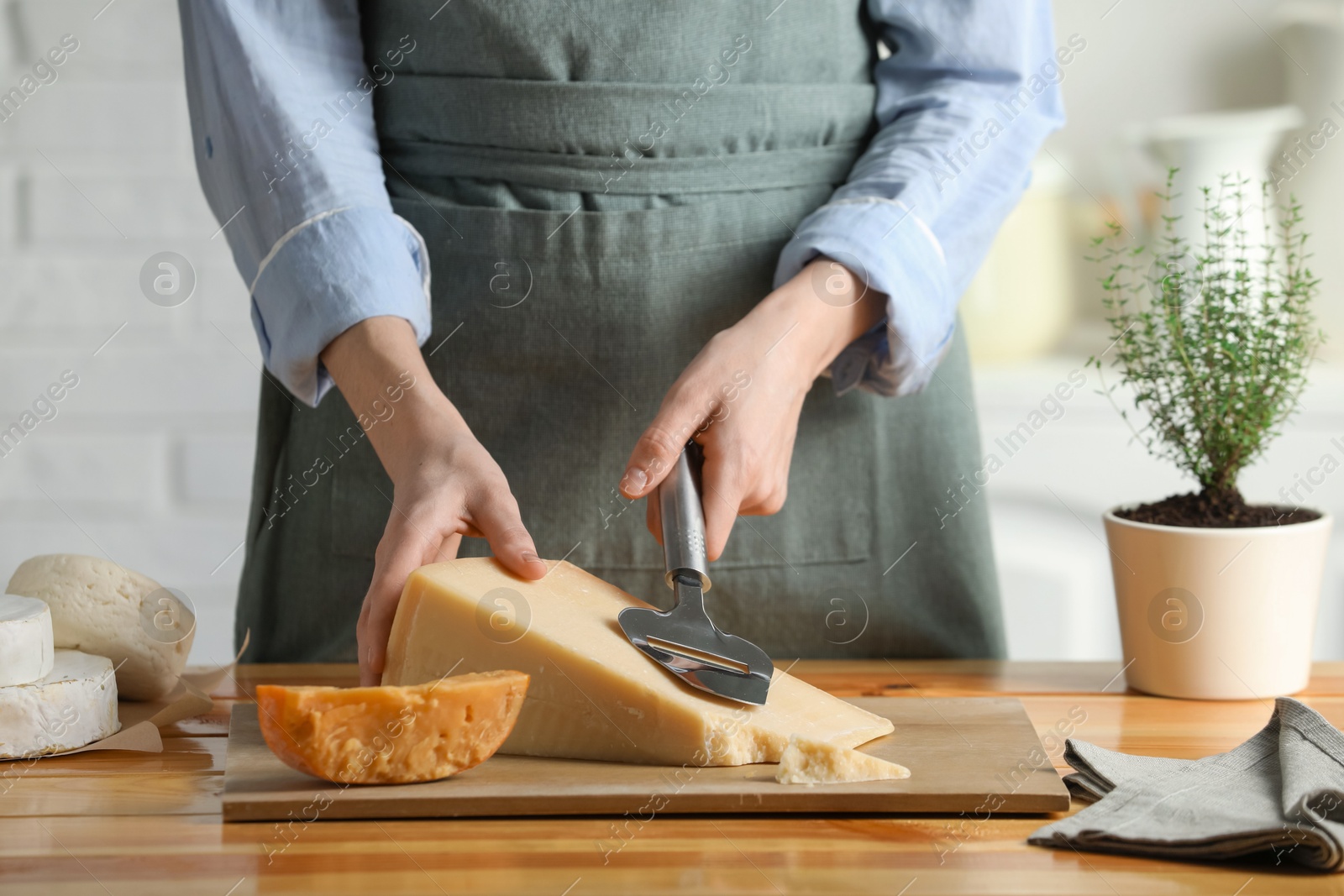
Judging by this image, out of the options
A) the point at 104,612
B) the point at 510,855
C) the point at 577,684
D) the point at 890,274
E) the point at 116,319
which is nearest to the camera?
the point at 510,855

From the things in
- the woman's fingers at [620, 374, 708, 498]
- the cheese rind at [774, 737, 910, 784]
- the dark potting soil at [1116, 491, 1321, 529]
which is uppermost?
the woman's fingers at [620, 374, 708, 498]

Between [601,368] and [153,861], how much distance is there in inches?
20.1

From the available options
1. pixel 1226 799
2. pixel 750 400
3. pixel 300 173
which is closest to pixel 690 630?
pixel 750 400

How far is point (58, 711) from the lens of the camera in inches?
27.0

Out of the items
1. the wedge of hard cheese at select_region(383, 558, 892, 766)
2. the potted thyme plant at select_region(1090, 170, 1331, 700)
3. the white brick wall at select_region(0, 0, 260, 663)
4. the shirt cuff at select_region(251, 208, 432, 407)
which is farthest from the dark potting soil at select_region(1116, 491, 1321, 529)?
the white brick wall at select_region(0, 0, 260, 663)

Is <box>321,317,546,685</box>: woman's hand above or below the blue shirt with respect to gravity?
below

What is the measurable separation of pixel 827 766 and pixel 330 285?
467 mm

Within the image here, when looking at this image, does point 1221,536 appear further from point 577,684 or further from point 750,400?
point 577,684

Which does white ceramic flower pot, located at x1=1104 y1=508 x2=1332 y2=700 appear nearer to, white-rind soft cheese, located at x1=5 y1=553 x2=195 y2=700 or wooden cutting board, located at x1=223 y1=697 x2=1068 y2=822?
wooden cutting board, located at x1=223 y1=697 x2=1068 y2=822

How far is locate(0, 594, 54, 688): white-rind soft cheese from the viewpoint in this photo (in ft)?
2.18

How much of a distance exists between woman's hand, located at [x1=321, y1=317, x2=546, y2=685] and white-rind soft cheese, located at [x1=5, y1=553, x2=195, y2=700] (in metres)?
0.15

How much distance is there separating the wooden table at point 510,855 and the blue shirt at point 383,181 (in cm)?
34

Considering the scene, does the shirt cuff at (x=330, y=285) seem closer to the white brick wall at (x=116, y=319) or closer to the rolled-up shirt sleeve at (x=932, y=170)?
the rolled-up shirt sleeve at (x=932, y=170)

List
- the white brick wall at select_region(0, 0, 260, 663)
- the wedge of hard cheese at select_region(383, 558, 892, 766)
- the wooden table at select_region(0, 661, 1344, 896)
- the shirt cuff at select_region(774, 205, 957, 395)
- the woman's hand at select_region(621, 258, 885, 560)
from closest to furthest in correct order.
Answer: the wooden table at select_region(0, 661, 1344, 896), the wedge of hard cheese at select_region(383, 558, 892, 766), the woman's hand at select_region(621, 258, 885, 560), the shirt cuff at select_region(774, 205, 957, 395), the white brick wall at select_region(0, 0, 260, 663)
